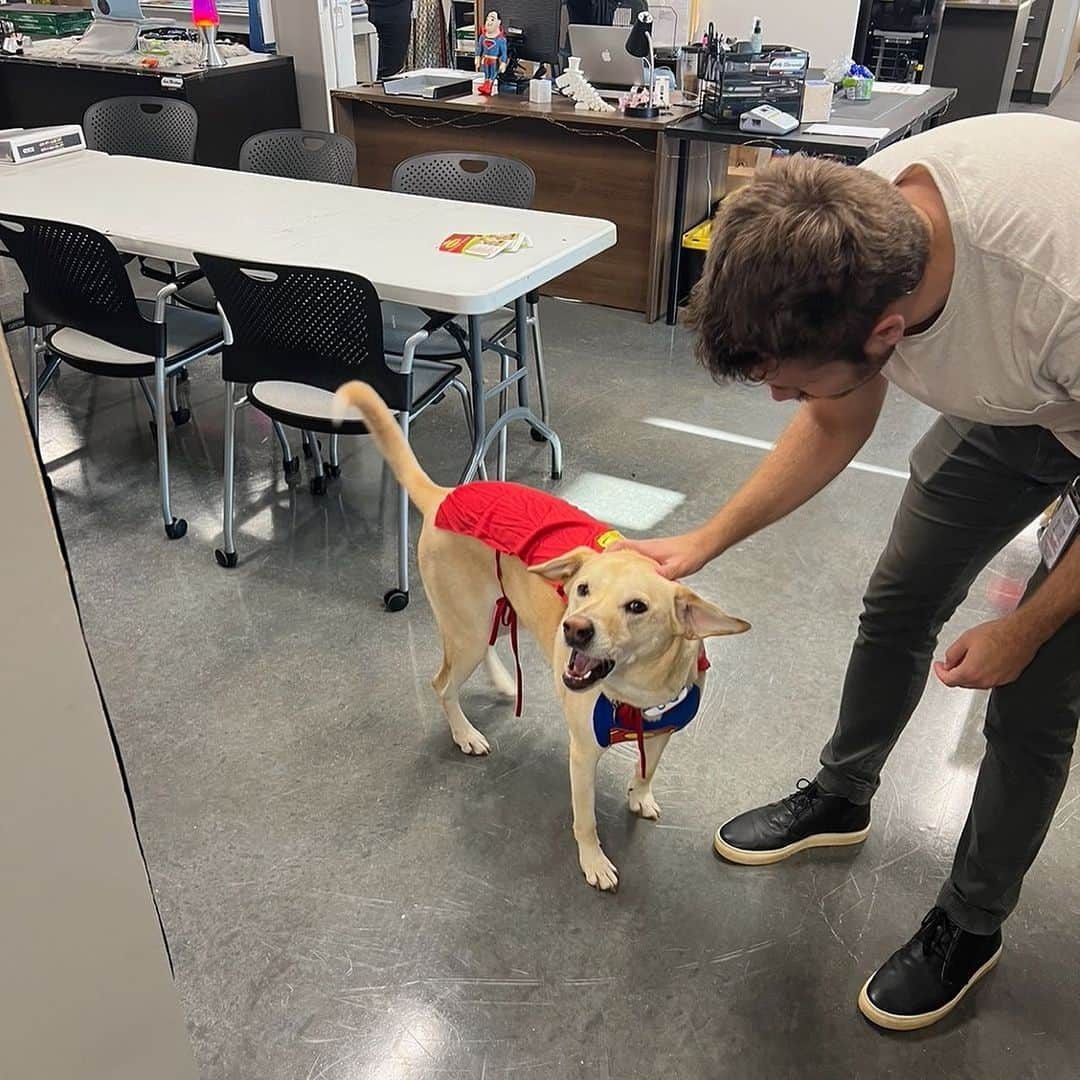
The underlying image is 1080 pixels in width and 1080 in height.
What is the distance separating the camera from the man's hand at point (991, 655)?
1181mm

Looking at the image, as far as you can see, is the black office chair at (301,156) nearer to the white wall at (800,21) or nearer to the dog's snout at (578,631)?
the dog's snout at (578,631)

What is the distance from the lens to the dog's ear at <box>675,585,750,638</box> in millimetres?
1419

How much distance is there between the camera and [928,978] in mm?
1533

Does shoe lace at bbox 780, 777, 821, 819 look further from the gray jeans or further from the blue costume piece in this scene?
the blue costume piece

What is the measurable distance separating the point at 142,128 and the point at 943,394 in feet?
12.5

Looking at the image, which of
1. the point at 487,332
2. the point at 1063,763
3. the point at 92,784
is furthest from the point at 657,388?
the point at 92,784

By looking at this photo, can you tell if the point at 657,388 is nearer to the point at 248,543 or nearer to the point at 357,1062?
the point at 248,543

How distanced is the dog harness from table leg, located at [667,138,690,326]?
9.46 ft

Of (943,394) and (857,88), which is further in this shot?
(857,88)

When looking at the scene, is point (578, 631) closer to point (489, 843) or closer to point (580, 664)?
point (580, 664)

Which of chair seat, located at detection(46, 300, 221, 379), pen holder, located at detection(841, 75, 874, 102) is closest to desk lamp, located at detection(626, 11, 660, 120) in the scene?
pen holder, located at detection(841, 75, 874, 102)

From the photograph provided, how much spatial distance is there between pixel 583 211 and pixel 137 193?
81.0 inches

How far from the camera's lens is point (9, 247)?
260 cm

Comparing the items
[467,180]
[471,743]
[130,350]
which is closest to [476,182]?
[467,180]
